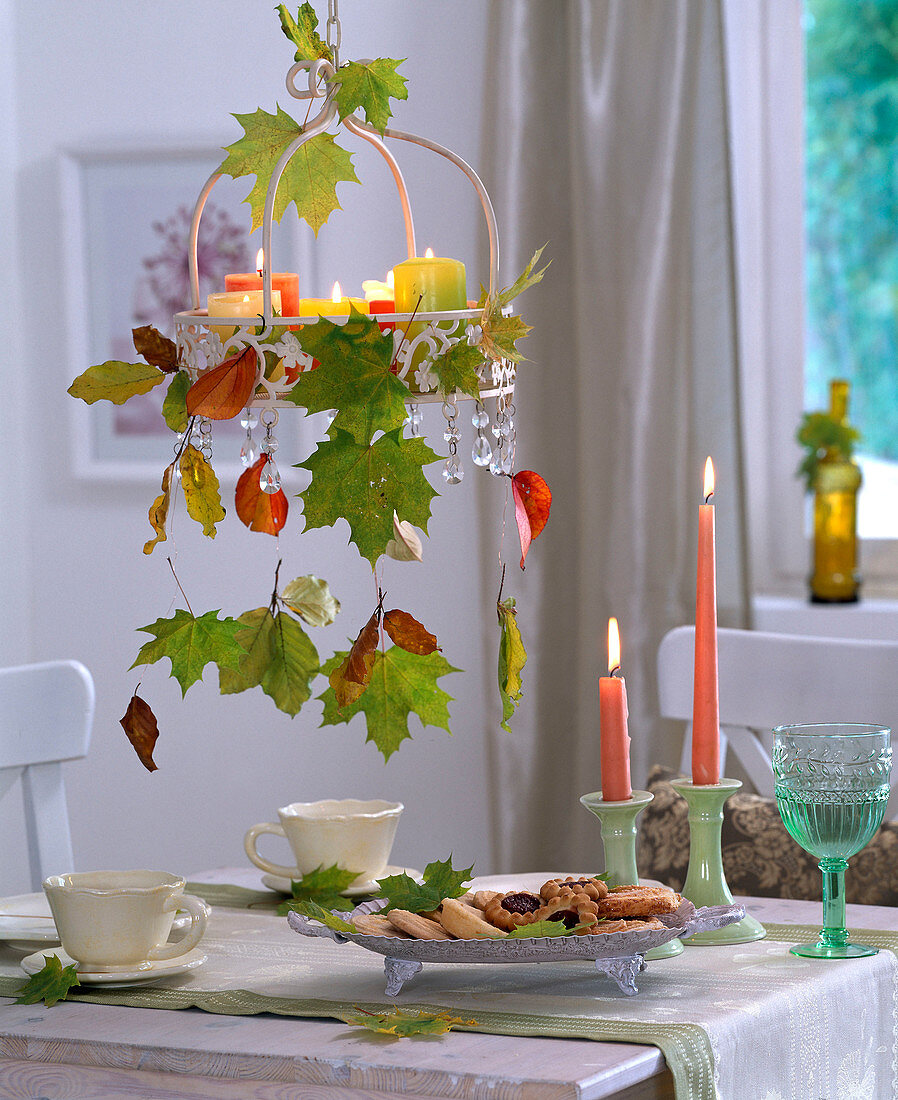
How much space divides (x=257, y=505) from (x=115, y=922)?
0.37 m

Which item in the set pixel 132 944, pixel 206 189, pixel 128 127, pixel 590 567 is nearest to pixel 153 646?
pixel 132 944

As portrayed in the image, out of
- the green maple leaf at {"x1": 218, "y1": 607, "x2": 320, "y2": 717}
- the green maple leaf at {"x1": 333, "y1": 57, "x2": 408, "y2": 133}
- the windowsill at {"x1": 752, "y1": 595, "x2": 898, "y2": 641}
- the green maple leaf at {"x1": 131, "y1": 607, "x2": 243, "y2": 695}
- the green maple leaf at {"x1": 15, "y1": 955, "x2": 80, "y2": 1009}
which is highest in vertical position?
the green maple leaf at {"x1": 333, "y1": 57, "x2": 408, "y2": 133}

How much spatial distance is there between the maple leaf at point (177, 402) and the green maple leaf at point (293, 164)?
0.47 ft

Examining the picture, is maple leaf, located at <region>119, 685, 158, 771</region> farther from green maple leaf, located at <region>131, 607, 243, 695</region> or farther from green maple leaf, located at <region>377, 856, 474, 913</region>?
green maple leaf, located at <region>377, 856, 474, 913</region>

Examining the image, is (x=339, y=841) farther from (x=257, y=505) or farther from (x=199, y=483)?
(x=199, y=483)

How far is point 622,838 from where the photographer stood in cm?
123

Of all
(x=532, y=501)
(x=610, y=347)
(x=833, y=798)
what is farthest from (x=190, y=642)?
(x=610, y=347)

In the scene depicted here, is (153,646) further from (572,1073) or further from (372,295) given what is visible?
(572,1073)

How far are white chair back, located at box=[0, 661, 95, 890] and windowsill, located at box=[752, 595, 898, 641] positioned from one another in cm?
110

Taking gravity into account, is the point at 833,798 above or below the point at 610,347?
below

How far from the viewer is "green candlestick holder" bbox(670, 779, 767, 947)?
1.25 meters

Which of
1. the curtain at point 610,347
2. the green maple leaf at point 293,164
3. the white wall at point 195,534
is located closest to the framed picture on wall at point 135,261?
the white wall at point 195,534

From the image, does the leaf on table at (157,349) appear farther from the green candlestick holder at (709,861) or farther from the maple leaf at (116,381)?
the green candlestick holder at (709,861)

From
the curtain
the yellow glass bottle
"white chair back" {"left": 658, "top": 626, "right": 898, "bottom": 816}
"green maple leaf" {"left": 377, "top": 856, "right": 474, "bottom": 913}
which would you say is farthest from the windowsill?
"green maple leaf" {"left": 377, "top": 856, "right": 474, "bottom": 913}
